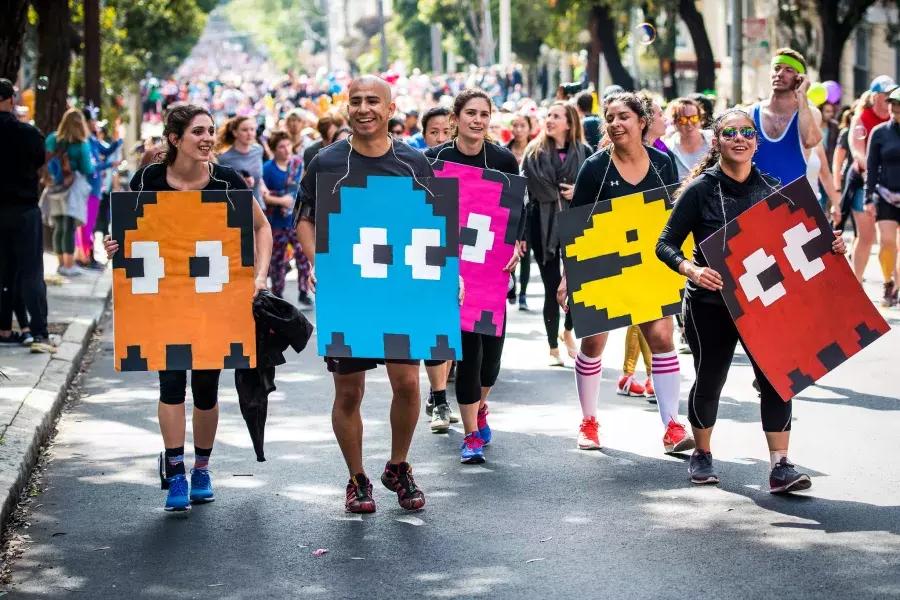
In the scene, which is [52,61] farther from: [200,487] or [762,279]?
[762,279]

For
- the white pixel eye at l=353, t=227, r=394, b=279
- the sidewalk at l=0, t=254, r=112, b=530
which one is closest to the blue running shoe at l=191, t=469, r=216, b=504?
the sidewalk at l=0, t=254, r=112, b=530

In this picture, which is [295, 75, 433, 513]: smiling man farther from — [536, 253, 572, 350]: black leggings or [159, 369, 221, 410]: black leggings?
[536, 253, 572, 350]: black leggings

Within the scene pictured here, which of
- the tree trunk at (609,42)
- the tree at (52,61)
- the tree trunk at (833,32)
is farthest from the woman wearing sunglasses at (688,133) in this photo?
the tree trunk at (609,42)

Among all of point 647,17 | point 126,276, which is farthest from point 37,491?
point 647,17

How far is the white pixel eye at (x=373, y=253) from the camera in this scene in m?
6.77

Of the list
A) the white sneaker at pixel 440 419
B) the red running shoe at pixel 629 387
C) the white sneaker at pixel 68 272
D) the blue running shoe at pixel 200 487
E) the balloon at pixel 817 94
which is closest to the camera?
the blue running shoe at pixel 200 487

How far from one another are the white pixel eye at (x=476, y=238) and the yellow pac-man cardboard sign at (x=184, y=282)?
5.30 feet

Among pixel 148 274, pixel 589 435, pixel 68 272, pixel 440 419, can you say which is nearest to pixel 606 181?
pixel 589 435

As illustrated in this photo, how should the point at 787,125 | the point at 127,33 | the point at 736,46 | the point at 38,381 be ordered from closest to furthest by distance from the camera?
the point at 787,125 < the point at 38,381 < the point at 736,46 < the point at 127,33

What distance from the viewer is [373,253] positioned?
679 cm

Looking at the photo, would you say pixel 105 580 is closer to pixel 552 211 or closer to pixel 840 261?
pixel 840 261

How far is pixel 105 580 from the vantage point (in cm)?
612

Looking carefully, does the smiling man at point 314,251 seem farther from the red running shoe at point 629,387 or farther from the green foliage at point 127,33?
the green foliage at point 127,33

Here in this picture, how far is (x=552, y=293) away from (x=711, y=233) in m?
4.25
